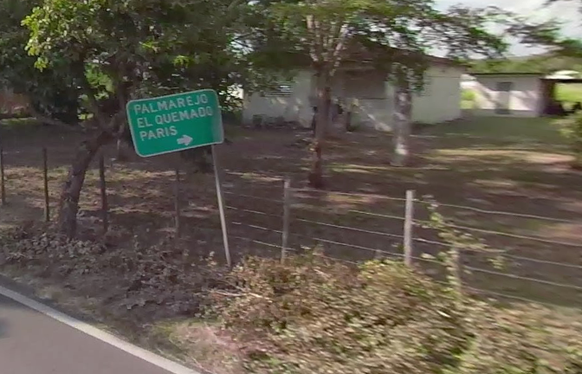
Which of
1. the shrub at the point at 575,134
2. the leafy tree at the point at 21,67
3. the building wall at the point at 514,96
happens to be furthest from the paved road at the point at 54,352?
the building wall at the point at 514,96

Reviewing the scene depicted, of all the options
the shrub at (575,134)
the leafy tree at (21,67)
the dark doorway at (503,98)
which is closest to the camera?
the leafy tree at (21,67)

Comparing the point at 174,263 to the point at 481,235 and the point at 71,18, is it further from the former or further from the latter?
the point at 481,235


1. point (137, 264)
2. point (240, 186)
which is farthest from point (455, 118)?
point (137, 264)

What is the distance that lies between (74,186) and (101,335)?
11.5 ft

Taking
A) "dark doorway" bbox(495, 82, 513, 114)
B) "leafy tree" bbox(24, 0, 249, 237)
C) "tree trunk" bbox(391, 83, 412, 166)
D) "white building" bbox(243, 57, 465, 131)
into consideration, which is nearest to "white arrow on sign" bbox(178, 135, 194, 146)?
"leafy tree" bbox(24, 0, 249, 237)

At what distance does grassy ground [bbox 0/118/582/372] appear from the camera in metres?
7.73

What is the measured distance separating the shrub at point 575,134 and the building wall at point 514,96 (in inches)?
668

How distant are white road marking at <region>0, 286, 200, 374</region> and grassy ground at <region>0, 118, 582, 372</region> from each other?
305mm

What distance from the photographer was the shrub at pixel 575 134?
52.6ft

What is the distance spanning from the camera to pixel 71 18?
6969 millimetres

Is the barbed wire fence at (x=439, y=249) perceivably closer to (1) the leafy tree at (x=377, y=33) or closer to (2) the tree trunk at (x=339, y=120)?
(1) the leafy tree at (x=377, y=33)

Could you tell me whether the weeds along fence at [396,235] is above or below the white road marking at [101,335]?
above

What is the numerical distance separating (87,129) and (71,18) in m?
2.90

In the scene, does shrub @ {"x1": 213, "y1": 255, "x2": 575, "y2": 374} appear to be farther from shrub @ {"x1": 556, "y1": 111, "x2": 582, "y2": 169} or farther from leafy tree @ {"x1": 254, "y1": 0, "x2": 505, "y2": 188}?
shrub @ {"x1": 556, "y1": 111, "x2": 582, "y2": 169}
